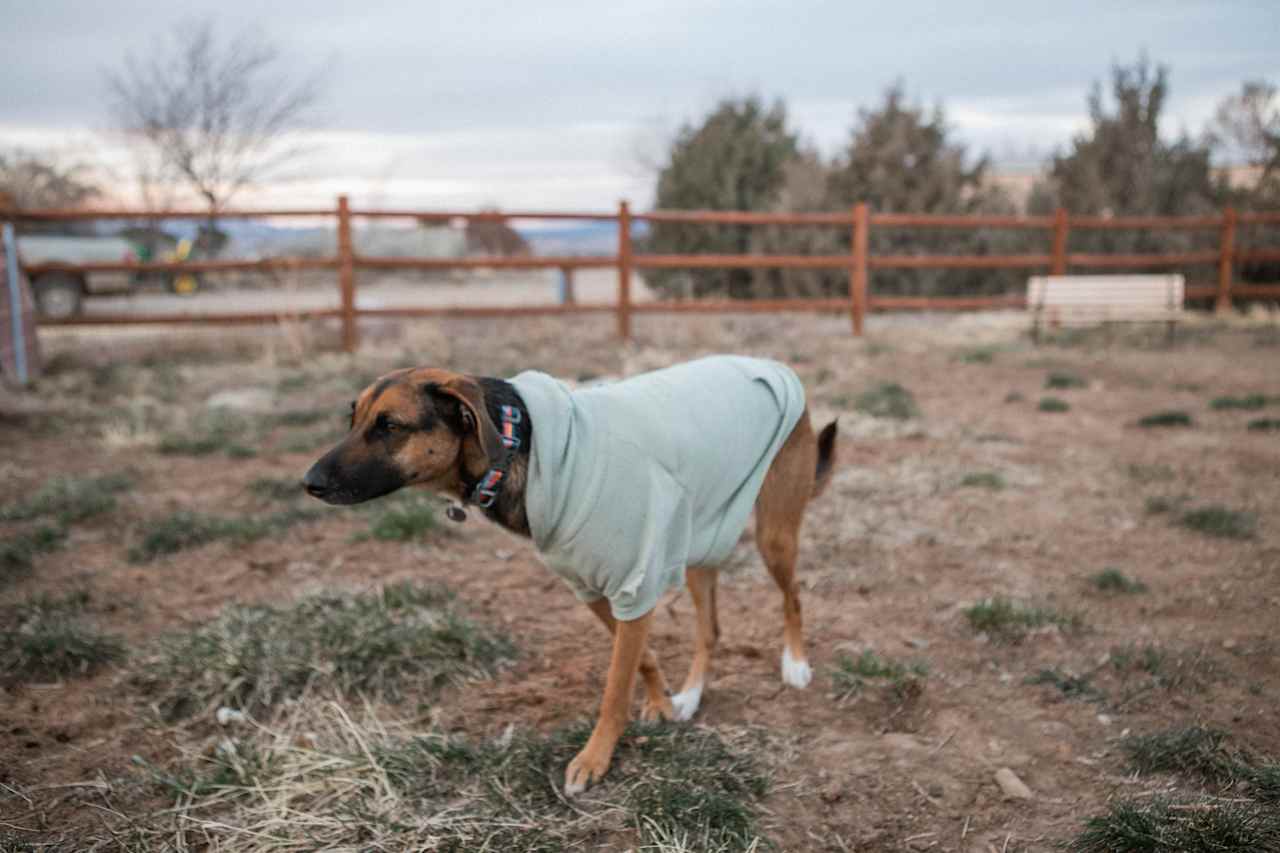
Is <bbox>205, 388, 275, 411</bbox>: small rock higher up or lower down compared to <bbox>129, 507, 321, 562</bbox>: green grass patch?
higher up

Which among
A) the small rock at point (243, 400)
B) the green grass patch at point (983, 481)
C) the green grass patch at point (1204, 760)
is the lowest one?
the green grass patch at point (1204, 760)

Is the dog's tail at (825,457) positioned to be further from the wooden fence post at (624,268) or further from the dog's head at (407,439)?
the wooden fence post at (624,268)

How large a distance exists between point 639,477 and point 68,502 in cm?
432

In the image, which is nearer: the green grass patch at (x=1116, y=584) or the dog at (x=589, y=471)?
the dog at (x=589, y=471)

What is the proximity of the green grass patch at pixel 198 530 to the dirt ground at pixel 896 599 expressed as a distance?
3.7 inches

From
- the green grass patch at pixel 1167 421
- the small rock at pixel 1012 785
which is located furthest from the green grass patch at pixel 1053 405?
the small rock at pixel 1012 785

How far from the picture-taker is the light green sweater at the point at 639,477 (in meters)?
2.70

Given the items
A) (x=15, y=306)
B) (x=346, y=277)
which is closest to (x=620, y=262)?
(x=346, y=277)

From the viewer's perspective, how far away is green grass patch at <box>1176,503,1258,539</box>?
15.8ft

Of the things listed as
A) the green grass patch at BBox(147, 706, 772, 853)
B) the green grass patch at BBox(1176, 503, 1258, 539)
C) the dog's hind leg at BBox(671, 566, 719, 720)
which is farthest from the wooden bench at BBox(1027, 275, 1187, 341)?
the green grass patch at BBox(147, 706, 772, 853)

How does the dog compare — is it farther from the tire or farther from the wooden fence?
the tire

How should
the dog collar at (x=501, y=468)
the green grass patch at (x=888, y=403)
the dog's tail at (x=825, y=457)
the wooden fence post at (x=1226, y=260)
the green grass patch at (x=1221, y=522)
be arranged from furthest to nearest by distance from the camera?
the wooden fence post at (x=1226, y=260)
the green grass patch at (x=888, y=403)
the green grass patch at (x=1221, y=522)
the dog's tail at (x=825, y=457)
the dog collar at (x=501, y=468)

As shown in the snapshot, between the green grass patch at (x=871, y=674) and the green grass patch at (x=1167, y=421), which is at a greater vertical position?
the green grass patch at (x=1167, y=421)

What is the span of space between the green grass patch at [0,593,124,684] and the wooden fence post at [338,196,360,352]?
7.46 metres
